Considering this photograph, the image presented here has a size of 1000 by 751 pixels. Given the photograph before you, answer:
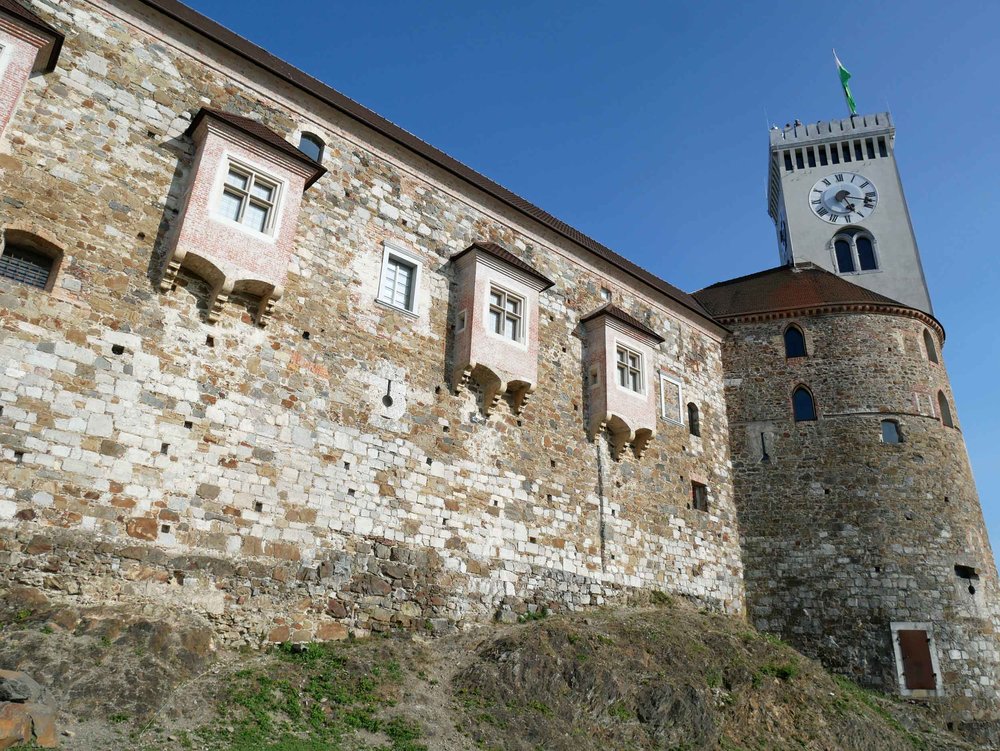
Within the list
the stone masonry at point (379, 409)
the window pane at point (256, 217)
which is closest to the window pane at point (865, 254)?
the stone masonry at point (379, 409)

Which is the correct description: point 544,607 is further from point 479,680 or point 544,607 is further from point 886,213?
point 886,213

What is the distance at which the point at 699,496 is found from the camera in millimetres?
21047

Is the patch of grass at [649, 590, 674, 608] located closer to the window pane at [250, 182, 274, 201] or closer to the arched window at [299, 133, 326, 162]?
the window pane at [250, 182, 274, 201]

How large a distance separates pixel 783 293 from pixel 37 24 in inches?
857

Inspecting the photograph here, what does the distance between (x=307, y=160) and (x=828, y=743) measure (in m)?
14.6

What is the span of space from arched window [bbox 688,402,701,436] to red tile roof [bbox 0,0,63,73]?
56.2 feet

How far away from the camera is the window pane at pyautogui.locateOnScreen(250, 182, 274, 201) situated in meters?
13.7

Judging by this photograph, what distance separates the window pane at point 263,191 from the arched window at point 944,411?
1980 centimetres

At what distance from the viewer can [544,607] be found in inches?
622

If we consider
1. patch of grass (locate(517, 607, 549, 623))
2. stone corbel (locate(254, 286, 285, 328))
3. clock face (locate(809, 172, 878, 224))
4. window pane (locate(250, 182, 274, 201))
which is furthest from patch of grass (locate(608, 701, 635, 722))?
clock face (locate(809, 172, 878, 224))

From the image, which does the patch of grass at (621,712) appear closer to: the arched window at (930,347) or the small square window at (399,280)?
the small square window at (399,280)

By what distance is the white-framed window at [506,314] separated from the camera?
669 inches

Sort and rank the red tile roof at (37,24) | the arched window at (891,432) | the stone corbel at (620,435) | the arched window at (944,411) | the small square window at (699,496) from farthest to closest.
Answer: the arched window at (944,411) < the arched window at (891,432) < the small square window at (699,496) < the stone corbel at (620,435) < the red tile roof at (37,24)

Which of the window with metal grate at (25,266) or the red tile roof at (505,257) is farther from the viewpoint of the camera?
the red tile roof at (505,257)
